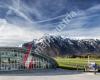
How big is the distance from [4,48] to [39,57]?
8.92 meters

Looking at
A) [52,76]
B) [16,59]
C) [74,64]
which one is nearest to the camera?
[52,76]

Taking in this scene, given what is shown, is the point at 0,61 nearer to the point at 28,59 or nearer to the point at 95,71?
the point at 28,59

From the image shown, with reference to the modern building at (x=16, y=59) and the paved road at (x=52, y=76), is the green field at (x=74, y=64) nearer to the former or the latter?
the modern building at (x=16, y=59)

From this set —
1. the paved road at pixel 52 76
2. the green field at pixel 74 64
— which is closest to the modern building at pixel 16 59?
the green field at pixel 74 64

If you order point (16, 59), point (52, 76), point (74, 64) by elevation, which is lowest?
point (52, 76)

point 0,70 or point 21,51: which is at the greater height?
point 21,51

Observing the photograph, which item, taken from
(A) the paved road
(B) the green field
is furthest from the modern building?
(A) the paved road

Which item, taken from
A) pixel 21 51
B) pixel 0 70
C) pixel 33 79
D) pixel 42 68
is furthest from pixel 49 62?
pixel 33 79

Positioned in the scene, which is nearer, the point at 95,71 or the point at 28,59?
the point at 95,71

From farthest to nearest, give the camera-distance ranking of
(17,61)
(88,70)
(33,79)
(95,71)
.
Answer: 1. (17,61)
2. (88,70)
3. (95,71)
4. (33,79)

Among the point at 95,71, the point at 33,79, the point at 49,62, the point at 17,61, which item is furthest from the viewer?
the point at 49,62

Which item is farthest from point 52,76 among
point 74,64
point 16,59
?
point 74,64

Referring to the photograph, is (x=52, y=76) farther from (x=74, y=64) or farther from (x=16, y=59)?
(x=74, y=64)

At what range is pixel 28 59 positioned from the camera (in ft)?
220
